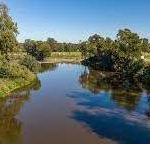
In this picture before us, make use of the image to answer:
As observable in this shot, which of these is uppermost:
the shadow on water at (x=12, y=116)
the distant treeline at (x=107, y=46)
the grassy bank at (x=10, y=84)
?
the distant treeline at (x=107, y=46)

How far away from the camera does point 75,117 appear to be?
39.0 metres

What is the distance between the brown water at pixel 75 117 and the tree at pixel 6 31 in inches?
352

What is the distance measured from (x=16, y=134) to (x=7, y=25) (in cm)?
3205

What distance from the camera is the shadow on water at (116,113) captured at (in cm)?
3262

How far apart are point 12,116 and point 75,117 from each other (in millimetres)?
7355

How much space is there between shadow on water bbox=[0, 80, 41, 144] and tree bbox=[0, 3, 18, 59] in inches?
329

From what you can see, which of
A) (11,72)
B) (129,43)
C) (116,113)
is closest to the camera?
(116,113)

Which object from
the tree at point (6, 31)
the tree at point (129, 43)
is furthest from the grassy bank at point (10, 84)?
the tree at point (129, 43)

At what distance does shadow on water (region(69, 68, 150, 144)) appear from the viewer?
32625 millimetres

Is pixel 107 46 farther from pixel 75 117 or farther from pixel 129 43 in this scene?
pixel 75 117

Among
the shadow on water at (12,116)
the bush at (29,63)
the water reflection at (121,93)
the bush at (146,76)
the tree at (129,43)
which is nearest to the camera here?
the shadow on water at (12,116)

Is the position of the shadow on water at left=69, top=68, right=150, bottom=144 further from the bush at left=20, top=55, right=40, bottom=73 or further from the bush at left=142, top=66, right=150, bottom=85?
the bush at left=20, top=55, right=40, bottom=73

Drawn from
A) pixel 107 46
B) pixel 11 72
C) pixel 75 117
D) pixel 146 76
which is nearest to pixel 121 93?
pixel 146 76

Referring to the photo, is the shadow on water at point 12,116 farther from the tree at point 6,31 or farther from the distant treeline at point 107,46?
the distant treeline at point 107,46
